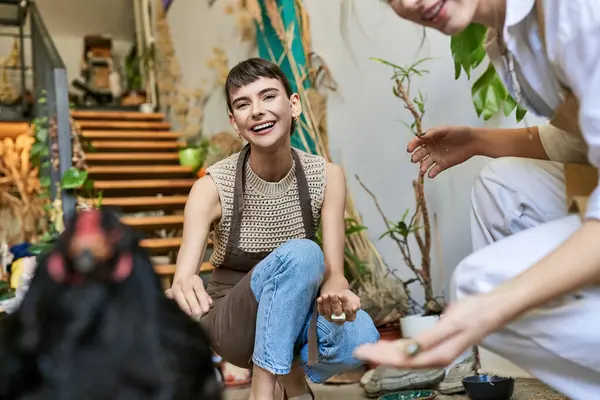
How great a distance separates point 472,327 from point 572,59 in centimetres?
36

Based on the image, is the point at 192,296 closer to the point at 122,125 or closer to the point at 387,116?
the point at 387,116

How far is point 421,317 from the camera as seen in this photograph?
84.9 inches

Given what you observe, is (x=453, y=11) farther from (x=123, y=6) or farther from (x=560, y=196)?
(x=123, y=6)

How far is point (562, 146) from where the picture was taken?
1196mm

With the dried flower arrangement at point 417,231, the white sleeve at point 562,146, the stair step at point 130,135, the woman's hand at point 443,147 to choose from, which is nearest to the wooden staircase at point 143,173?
the stair step at point 130,135

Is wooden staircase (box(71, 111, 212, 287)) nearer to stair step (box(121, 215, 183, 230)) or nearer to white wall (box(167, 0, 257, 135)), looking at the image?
stair step (box(121, 215, 183, 230))

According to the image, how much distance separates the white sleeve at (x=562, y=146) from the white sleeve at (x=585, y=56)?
1.18ft

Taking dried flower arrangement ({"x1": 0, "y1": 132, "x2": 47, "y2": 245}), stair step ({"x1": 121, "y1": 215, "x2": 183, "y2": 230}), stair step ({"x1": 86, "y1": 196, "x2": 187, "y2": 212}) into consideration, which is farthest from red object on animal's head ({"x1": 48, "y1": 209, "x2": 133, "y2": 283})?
dried flower arrangement ({"x1": 0, "y1": 132, "x2": 47, "y2": 245})

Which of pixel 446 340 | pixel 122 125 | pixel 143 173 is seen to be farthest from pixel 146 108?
pixel 446 340

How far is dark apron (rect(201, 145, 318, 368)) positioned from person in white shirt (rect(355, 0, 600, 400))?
63 cm

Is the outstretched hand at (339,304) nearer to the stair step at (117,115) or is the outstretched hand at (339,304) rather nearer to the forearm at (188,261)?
the forearm at (188,261)

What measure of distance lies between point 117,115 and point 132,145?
0.85 m

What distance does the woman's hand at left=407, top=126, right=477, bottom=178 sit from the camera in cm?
131

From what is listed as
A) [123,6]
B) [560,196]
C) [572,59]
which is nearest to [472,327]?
[572,59]
